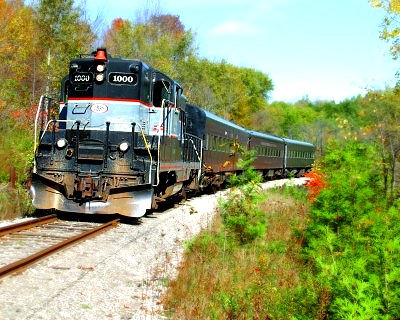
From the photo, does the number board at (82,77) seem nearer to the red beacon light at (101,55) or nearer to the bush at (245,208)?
the red beacon light at (101,55)

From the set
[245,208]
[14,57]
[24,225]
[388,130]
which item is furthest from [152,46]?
[245,208]

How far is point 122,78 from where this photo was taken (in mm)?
12031

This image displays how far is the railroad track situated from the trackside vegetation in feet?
6.69

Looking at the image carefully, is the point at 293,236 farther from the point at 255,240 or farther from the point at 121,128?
the point at 121,128

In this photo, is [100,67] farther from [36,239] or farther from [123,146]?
[36,239]

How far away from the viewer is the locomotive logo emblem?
12.1 meters

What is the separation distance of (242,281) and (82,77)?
7.18 meters

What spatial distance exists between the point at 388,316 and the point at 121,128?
881 cm

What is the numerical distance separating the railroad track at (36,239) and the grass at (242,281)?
202cm

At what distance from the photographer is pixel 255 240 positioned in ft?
32.2

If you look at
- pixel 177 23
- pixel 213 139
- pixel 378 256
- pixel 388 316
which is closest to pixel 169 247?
pixel 378 256

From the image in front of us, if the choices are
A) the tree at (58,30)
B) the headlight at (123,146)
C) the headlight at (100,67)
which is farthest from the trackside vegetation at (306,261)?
the tree at (58,30)

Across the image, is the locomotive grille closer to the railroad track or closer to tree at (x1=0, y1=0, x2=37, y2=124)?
the railroad track

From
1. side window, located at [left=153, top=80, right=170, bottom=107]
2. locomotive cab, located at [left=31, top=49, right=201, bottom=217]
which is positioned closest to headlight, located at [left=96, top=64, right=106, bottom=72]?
locomotive cab, located at [left=31, top=49, right=201, bottom=217]
